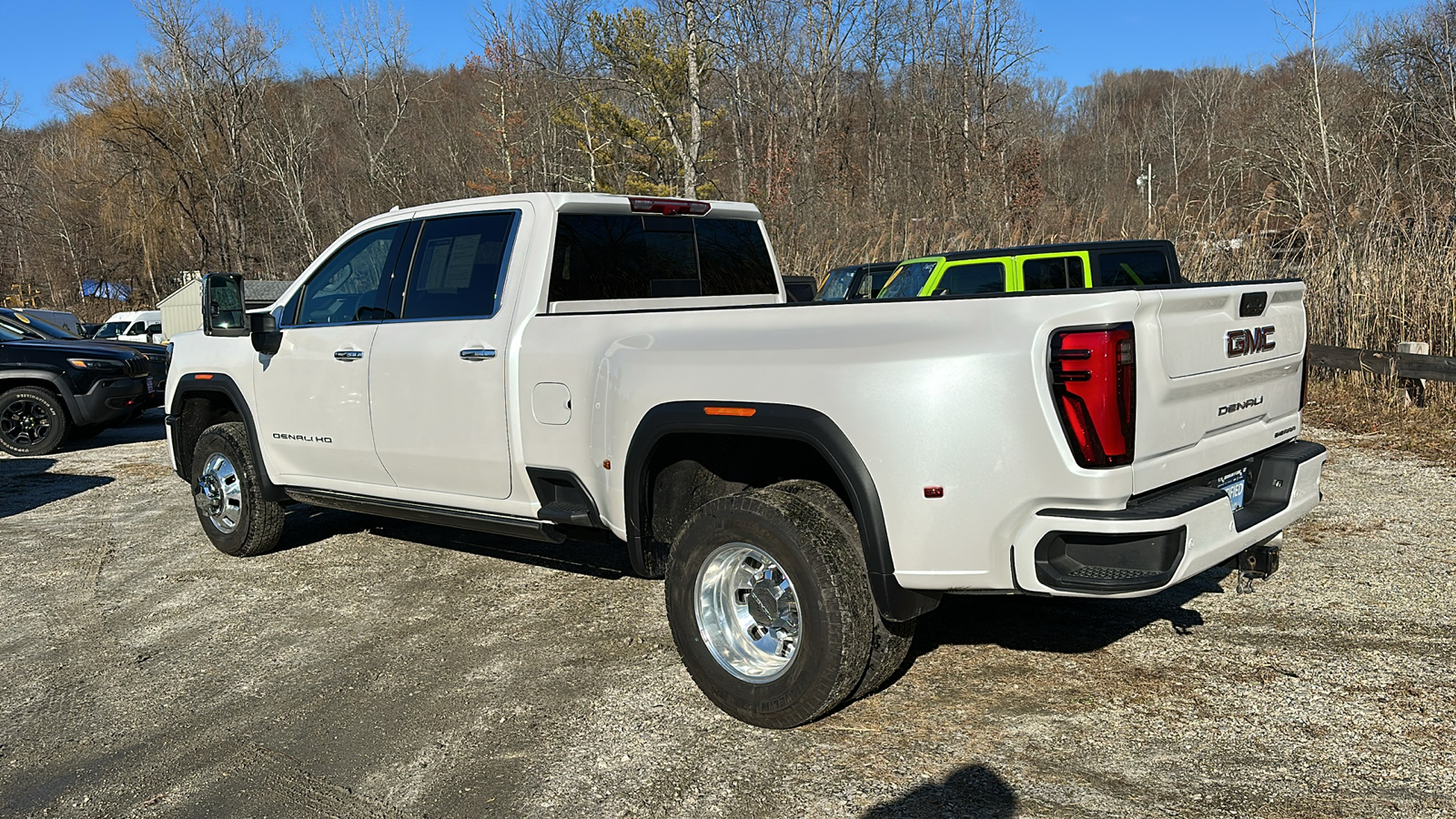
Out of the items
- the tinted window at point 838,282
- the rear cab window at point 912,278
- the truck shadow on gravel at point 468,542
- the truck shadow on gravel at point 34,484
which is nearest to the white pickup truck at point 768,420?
the truck shadow on gravel at point 468,542

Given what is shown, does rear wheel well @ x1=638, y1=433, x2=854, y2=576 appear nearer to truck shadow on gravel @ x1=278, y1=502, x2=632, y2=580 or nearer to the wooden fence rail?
truck shadow on gravel @ x1=278, y1=502, x2=632, y2=580

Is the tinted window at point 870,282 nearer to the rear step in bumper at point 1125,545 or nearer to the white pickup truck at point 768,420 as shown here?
the white pickup truck at point 768,420

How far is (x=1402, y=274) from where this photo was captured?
10805mm

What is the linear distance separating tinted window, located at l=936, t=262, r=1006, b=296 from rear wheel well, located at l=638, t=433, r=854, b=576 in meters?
Result: 7.78

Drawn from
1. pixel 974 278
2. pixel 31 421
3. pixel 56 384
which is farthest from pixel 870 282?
pixel 31 421

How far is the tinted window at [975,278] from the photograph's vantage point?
1142cm

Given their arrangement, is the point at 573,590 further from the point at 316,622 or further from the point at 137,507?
the point at 137,507

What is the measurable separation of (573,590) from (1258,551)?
3.32 metres

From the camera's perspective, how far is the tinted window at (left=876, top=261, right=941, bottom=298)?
474 inches

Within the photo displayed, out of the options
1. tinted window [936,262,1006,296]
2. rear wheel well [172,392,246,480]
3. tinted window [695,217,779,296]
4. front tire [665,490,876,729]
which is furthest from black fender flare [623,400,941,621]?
tinted window [936,262,1006,296]

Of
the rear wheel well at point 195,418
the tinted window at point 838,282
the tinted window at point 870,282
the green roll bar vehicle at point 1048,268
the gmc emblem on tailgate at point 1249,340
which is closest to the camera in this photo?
the gmc emblem on tailgate at point 1249,340

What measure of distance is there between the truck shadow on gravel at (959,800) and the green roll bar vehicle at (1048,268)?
723 centimetres

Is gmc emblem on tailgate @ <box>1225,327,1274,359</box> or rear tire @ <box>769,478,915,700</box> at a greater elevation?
gmc emblem on tailgate @ <box>1225,327,1274,359</box>

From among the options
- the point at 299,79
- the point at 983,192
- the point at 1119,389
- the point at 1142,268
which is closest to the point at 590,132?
the point at 983,192
